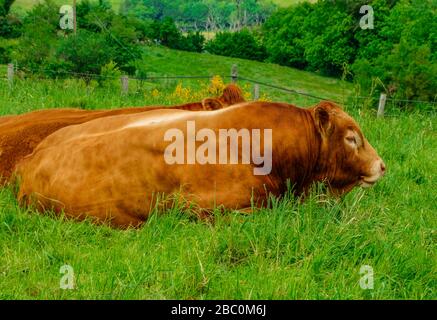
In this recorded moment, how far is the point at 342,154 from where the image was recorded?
5.71m

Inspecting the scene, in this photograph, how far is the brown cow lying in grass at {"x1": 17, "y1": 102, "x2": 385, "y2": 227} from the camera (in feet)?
17.2

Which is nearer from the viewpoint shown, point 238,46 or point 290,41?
point 290,41

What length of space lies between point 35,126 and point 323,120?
2689mm

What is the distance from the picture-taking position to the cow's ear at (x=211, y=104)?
20.8 feet

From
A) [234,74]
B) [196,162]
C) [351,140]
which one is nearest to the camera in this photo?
[196,162]

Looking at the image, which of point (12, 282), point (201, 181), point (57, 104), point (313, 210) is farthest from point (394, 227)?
point (57, 104)

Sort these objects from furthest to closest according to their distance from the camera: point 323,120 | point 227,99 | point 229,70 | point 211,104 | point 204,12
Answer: point 204,12, point 229,70, point 227,99, point 211,104, point 323,120

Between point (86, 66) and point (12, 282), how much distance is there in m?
29.1

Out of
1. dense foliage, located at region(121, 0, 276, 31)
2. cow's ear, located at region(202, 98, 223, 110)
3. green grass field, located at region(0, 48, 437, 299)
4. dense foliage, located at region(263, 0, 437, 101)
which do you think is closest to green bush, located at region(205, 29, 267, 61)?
dense foliage, located at region(263, 0, 437, 101)

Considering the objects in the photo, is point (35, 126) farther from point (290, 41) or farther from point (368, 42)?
point (290, 41)

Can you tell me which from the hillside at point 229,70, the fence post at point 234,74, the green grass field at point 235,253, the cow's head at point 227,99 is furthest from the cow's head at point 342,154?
the hillside at point 229,70

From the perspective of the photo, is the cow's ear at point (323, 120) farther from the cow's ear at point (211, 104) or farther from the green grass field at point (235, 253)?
the cow's ear at point (211, 104)

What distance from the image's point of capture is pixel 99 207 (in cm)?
538

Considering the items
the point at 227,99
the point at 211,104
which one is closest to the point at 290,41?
the point at 227,99
